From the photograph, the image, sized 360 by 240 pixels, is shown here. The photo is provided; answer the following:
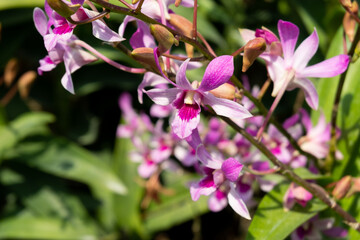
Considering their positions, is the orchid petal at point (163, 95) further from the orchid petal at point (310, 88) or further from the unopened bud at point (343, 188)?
the unopened bud at point (343, 188)

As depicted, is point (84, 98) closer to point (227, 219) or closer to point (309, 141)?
point (227, 219)

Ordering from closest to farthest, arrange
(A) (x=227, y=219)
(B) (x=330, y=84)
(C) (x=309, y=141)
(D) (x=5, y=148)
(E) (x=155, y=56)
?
(E) (x=155, y=56)
(C) (x=309, y=141)
(B) (x=330, y=84)
(D) (x=5, y=148)
(A) (x=227, y=219)

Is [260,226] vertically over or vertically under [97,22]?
under

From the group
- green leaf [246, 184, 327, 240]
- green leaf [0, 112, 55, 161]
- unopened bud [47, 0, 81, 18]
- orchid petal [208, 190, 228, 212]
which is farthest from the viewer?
green leaf [0, 112, 55, 161]

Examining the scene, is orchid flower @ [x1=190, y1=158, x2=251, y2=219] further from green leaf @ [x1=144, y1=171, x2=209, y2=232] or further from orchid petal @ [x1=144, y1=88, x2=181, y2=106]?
green leaf @ [x1=144, y1=171, x2=209, y2=232]

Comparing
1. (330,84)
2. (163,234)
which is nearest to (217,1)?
(330,84)

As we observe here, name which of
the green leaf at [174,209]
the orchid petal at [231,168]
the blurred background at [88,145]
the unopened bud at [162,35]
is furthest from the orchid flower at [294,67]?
the green leaf at [174,209]

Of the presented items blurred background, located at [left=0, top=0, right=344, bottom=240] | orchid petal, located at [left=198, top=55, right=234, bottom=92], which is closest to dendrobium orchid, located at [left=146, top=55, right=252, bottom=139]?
orchid petal, located at [left=198, top=55, right=234, bottom=92]
